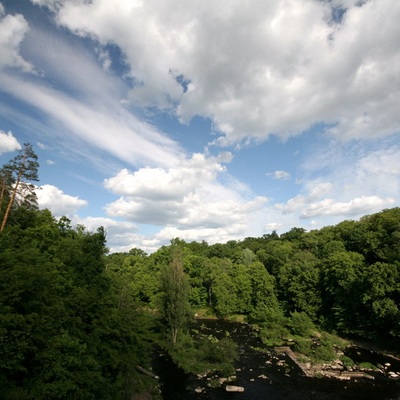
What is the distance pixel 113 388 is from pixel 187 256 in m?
64.1

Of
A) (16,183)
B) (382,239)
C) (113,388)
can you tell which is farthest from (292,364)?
(16,183)

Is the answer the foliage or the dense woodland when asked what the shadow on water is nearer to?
the dense woodland

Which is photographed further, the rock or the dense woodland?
the rock

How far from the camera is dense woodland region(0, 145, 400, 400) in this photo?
14.6 meters

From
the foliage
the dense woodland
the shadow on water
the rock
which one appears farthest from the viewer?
the rock

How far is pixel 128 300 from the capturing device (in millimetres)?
25906

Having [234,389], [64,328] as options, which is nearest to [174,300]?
[234,389]

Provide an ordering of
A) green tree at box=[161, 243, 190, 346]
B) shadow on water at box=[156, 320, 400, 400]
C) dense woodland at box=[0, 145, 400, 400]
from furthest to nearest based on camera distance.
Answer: green tree at box=[161, 243, 190, 346], shadow on water at box=[156, 320, 400, 400], dense woodland at box=[0, 145, 400, 400]

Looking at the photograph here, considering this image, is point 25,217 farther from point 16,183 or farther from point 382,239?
point 382,239

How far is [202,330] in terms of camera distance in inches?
2082

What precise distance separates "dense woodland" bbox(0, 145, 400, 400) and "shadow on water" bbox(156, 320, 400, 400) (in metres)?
2.47

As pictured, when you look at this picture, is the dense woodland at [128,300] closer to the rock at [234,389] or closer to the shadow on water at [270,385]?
the shadow on water at [270,385]

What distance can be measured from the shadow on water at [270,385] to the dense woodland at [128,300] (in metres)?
2.47

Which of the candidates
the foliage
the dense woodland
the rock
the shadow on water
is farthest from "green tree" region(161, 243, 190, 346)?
the foliage
